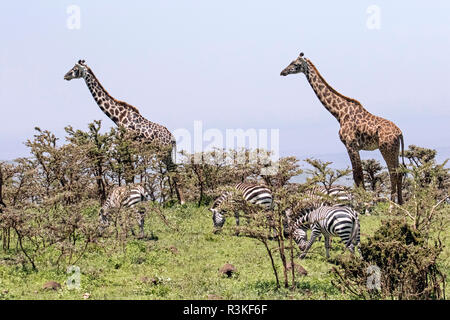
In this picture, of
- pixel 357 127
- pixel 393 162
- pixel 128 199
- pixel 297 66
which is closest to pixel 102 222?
pixel 128 199

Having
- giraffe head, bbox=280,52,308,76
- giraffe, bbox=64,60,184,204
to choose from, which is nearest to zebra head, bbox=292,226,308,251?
giraffe, bbox=64,60,184,204

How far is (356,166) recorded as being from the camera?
2388 centimetres

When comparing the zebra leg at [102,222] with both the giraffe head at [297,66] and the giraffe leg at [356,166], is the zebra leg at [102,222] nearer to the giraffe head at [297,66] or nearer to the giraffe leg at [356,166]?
the giraffe leg at [356,166]

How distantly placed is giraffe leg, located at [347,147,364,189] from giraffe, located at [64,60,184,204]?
809 centimetres

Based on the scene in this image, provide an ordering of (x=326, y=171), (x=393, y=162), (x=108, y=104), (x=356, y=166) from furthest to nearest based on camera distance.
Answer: (x=108, y=104)
(x=356, y=166)
(x=393, y=162)
(x=326, y=171)

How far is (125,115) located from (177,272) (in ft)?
49.1

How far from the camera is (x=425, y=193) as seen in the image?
1297 centimetres

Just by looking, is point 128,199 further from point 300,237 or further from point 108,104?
point 108,104

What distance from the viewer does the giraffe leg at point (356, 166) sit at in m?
23.8

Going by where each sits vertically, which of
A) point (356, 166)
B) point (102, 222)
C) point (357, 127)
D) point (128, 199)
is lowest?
point (102, 222)

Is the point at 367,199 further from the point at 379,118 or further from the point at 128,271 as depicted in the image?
the point at 379,118

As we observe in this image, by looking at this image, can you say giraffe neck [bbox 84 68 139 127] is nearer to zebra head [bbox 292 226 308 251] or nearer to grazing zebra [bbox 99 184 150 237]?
grazing zebra [bbox 99 184 150 237]
